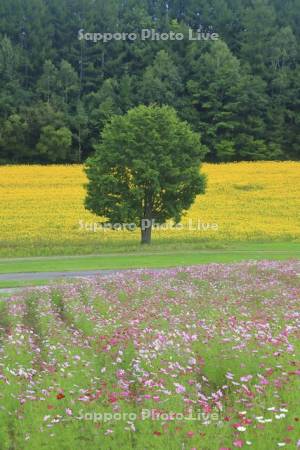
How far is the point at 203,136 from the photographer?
298ft

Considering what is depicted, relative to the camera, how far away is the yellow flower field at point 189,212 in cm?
4322

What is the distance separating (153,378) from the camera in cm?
845

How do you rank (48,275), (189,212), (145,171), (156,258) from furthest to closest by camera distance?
1. (189,212)
2. (145,171)
3. (156,258)
4. (48,275)

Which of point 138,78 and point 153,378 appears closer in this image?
point 153,378

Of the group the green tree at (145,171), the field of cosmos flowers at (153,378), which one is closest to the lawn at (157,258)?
the green tree at (145,171)

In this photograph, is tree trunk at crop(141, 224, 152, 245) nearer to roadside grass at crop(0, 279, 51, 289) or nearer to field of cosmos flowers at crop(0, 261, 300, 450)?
roadside grass at crop(0, 279, 51, 289)

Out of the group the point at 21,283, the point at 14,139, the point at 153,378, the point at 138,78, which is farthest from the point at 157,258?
the point at 138,78

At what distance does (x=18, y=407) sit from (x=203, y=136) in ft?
279

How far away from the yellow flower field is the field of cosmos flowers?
26.4 meters

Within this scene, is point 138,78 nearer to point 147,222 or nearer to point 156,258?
point 147,222

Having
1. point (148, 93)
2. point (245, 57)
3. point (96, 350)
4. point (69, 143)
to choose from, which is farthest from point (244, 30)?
point (96, 350)

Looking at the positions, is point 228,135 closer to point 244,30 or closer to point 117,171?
point 244,30

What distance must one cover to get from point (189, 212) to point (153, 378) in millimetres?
43883

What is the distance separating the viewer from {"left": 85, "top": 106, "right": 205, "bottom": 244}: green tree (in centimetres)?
4025
